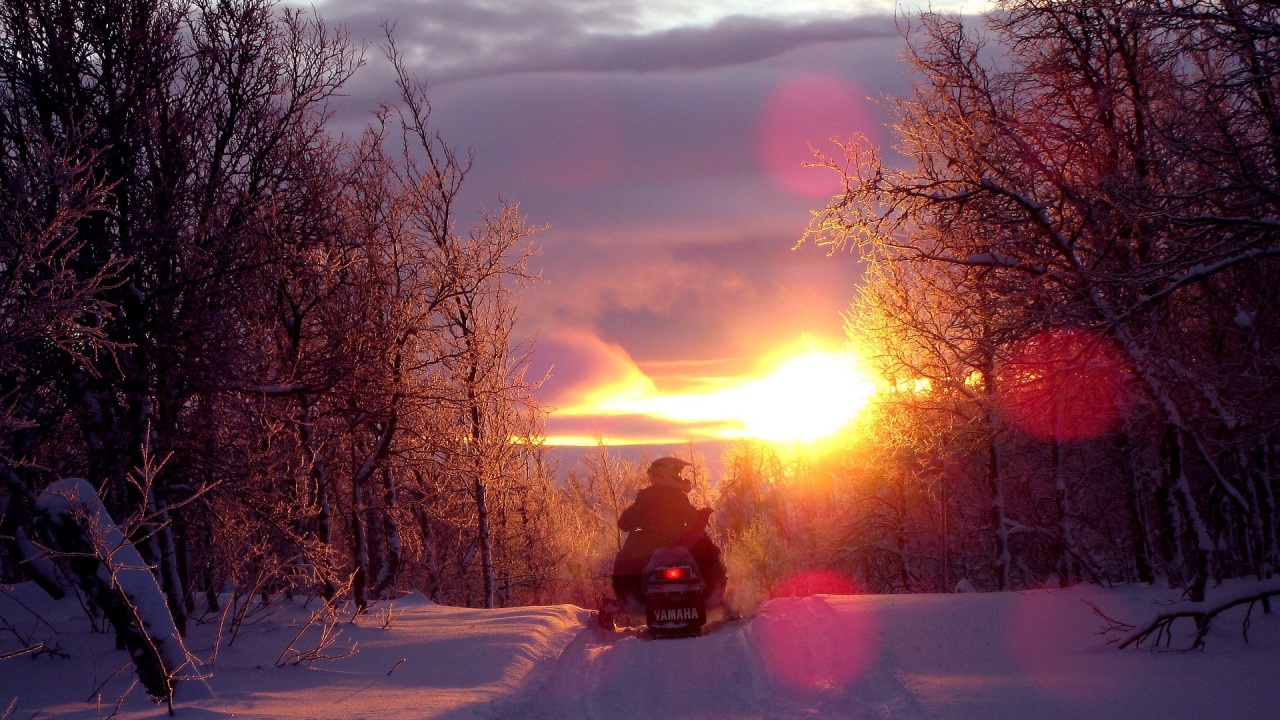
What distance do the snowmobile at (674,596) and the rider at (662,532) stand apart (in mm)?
771

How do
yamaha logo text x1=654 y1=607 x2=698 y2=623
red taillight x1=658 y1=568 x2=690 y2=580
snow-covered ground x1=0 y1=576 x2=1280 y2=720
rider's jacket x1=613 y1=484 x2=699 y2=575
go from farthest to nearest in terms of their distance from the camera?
rider's jacket x1=613 y1=484 x2=699 y2=575, red taillight x1=658 y1=568 x2=690 y2=580, yamaha logo text x1=654 y1=607 x2=698 y2=623, snow-covered ground x1=0 y1=576 x2=1280 y2=720

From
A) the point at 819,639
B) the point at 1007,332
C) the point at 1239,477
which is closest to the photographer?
the point at 1007,332

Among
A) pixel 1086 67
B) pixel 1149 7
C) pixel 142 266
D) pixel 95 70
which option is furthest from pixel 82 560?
pixel 1086 67

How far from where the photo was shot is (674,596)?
12852 mm

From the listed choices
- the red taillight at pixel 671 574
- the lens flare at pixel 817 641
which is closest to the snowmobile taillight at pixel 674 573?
the red taillight at pixel 671 574

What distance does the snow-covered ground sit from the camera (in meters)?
7.26

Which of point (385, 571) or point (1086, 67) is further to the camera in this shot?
point (385, 571)

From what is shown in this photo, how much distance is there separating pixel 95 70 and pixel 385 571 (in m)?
12.9

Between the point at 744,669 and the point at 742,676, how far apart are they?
31 centimetres

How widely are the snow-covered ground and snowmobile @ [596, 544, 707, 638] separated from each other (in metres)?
0.44

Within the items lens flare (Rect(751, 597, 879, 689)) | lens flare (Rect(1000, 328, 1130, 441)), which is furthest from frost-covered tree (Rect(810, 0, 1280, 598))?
lens flare (Rect(751, 597, 879, 689))

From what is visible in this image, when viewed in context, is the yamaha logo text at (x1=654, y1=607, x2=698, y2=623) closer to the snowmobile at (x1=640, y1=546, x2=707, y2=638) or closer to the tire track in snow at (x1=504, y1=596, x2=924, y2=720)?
the snowmobile at (x1=640, y1=546, x2=707, y2=638)

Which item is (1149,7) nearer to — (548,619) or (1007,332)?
(1007,332)

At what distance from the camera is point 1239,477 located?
20.2 meters
